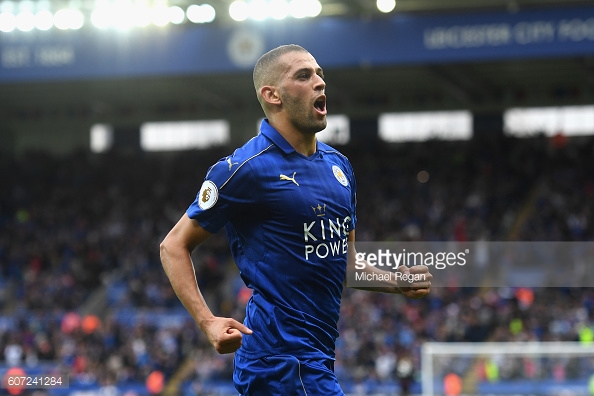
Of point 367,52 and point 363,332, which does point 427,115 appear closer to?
point 367,52

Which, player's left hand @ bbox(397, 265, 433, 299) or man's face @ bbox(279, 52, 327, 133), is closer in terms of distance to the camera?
man's face @ bbox(279, 52, 327, 133)

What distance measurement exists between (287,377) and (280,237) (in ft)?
1.62

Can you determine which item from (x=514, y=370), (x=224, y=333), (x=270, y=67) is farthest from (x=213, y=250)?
(x=224, y=333)

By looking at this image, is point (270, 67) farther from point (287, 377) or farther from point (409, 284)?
point (287, 377)

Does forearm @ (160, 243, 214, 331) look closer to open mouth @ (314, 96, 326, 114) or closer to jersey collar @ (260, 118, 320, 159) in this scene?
jersey collar @ (260, 118, 320, 159)

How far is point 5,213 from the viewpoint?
26.2 metres

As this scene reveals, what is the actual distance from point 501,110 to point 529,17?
349 inches

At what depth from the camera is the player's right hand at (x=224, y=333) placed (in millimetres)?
3119

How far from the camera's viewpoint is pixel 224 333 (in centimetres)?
313

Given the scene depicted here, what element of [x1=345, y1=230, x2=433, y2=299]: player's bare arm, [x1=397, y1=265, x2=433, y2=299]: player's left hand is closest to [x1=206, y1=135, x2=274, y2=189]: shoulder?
[x1=345, y1=230, x2=433, y2=299]: player's bare arm

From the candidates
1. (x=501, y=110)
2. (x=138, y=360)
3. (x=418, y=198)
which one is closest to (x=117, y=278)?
(x=138, y=360)

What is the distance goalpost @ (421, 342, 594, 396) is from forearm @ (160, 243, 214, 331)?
9.73 m

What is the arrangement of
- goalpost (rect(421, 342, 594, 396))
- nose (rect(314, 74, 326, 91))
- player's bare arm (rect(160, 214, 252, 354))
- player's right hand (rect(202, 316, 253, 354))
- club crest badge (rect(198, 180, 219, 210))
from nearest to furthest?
1. player's right hand (rect(202, 316, 253, 354))
2. player's bare arm (rect(160, 214, 252, 354))
3. club crest badge (rect(198, 180, 219, 210))
4. nose (rect(314, 74, 326, 91))
5. goalpost (rect(421, 342, 594, 396))

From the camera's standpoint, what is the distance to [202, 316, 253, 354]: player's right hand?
10.2 ft
